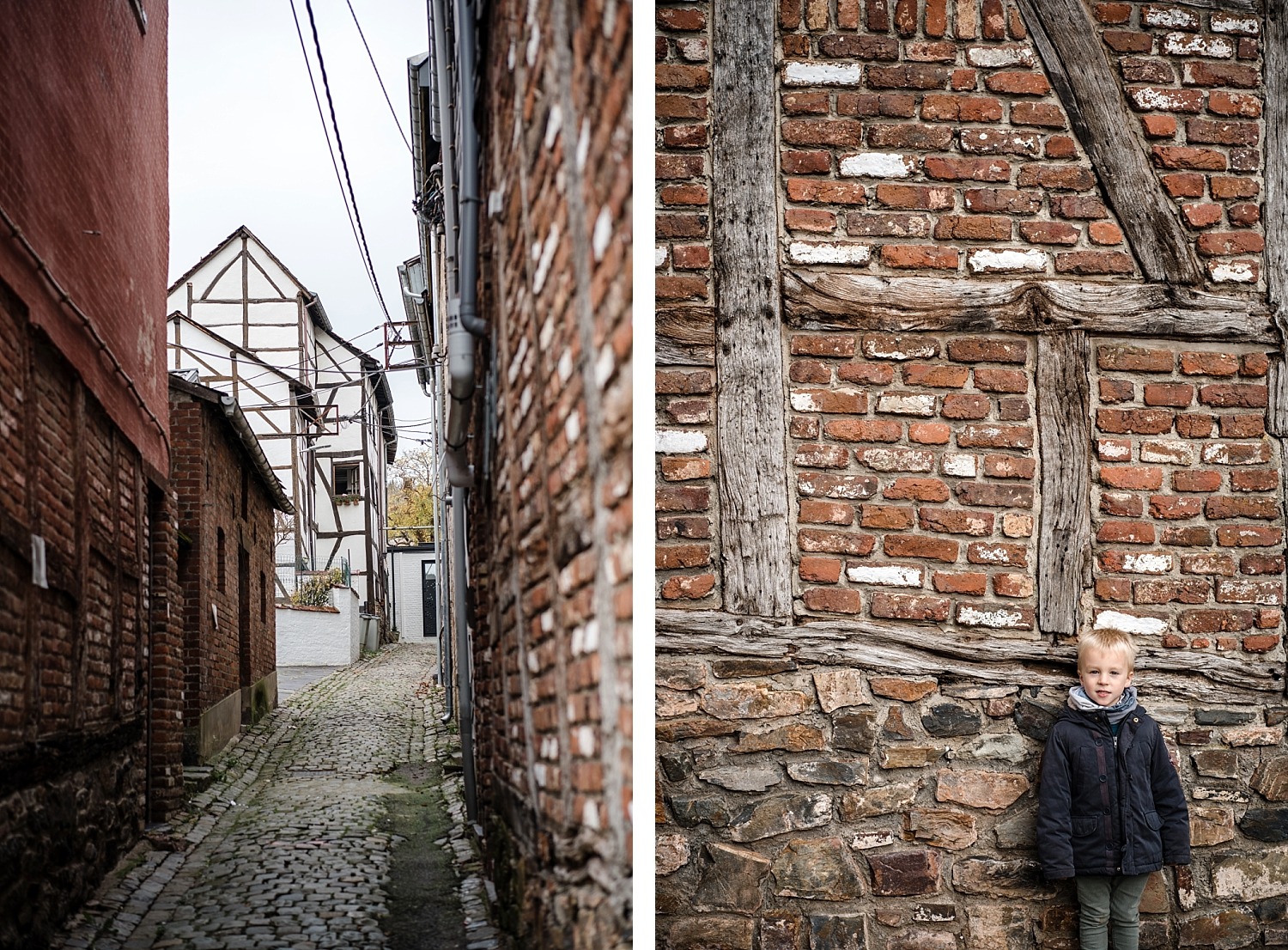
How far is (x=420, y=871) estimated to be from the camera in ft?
8.45

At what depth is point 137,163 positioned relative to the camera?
2.07 m

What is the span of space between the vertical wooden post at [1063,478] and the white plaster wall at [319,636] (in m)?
1.82

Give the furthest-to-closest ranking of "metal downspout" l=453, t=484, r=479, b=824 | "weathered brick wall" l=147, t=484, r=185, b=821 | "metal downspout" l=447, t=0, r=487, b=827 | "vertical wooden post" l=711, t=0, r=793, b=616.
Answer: "metal downspout" l=453, t=484, r=479, b=824, "vertical wooden post" l=711, t=0, r=793, b=616, "metal downspout" l=447, t=0, r=487, b=827, "weathered brick wall" l=147, t=484, r=185, b=821

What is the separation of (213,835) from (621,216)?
4.66 ft

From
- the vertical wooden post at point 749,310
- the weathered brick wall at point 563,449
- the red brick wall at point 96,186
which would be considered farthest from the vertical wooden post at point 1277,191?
the red brick wall at point 96,186

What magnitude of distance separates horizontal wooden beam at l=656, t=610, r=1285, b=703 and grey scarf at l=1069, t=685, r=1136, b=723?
89 millimetres

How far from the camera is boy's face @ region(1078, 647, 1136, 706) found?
9.37 ft

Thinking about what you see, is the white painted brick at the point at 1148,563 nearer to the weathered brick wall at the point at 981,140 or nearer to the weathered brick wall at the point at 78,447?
the weathered brick wall at the point at 981,140

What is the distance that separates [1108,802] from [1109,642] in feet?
1.35

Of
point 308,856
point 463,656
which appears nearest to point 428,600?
point 463,656

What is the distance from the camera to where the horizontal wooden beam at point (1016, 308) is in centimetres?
292

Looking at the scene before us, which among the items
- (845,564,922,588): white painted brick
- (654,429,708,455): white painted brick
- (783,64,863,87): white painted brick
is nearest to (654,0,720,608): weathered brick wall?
(654,429,708,455): white painted brick

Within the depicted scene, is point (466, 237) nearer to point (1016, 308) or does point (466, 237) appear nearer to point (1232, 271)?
point (1016, 308)

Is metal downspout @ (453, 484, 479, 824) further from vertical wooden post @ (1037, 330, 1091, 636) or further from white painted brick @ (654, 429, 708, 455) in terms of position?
vertical wooden post @ (1037, 330, 1091, 636)
